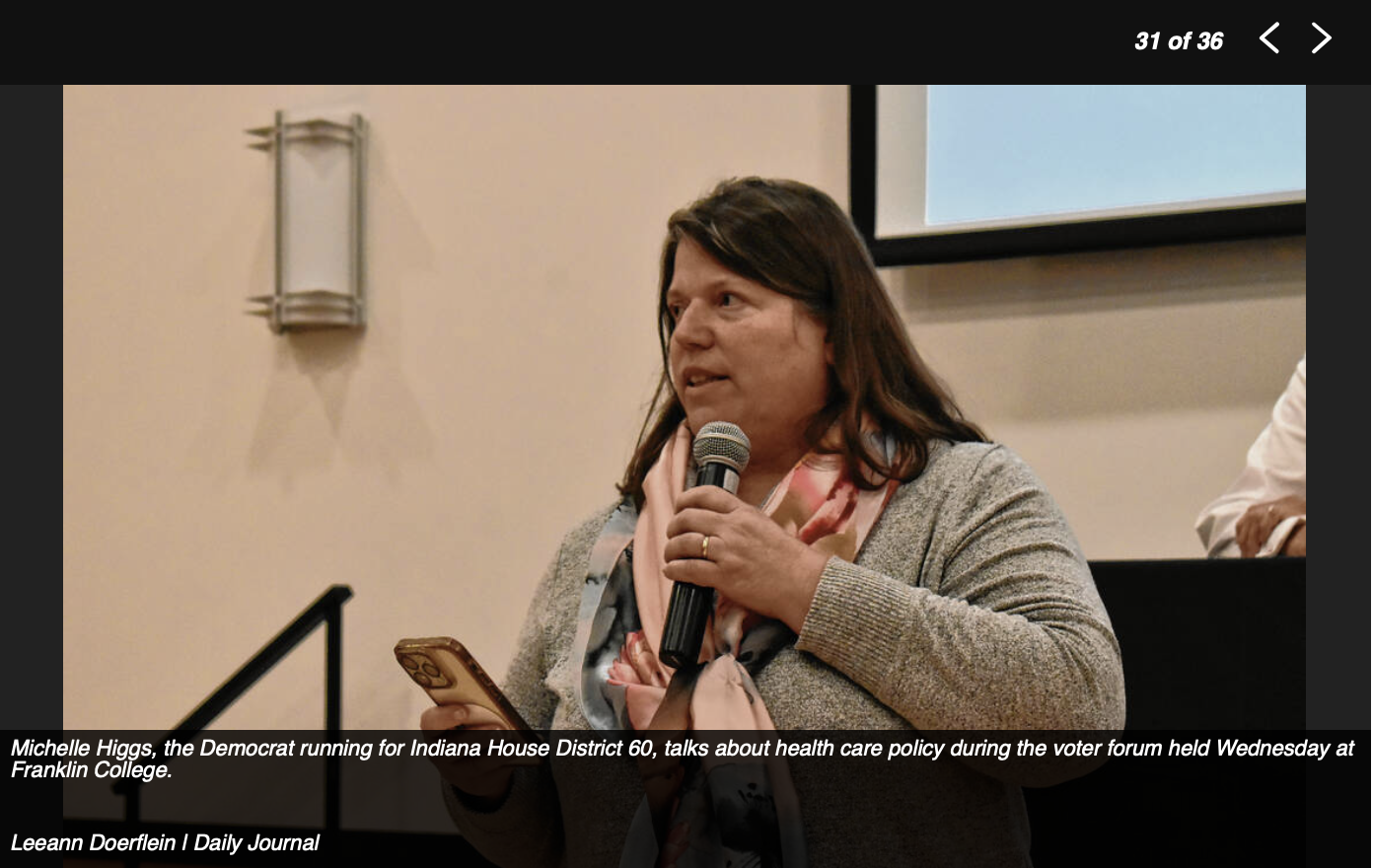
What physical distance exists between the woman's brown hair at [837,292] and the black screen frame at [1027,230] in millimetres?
1086

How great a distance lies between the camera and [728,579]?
Result: 4.79 ft

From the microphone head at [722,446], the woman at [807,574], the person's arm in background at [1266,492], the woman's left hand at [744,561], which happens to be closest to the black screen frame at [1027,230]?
the person's arm in background at [1266,492]

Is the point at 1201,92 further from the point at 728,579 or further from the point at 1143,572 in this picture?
the point at 728,579

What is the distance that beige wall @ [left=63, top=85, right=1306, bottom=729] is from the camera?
9.21 ft

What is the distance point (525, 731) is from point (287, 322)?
2115 mm

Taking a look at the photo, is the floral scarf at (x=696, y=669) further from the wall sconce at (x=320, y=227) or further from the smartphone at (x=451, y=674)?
the wall sconce at (x=320, y=227)

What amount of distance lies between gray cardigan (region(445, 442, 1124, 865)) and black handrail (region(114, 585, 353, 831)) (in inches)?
41.4

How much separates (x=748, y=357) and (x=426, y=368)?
180cm

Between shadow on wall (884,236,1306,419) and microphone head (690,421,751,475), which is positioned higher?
shadow on wall (884,236,1306,419)

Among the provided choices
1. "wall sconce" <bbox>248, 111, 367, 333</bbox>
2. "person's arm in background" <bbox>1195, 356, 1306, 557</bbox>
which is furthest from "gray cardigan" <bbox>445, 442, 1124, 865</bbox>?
"wall sconce" <bbox>248, 111, 367, 333</bbox>
